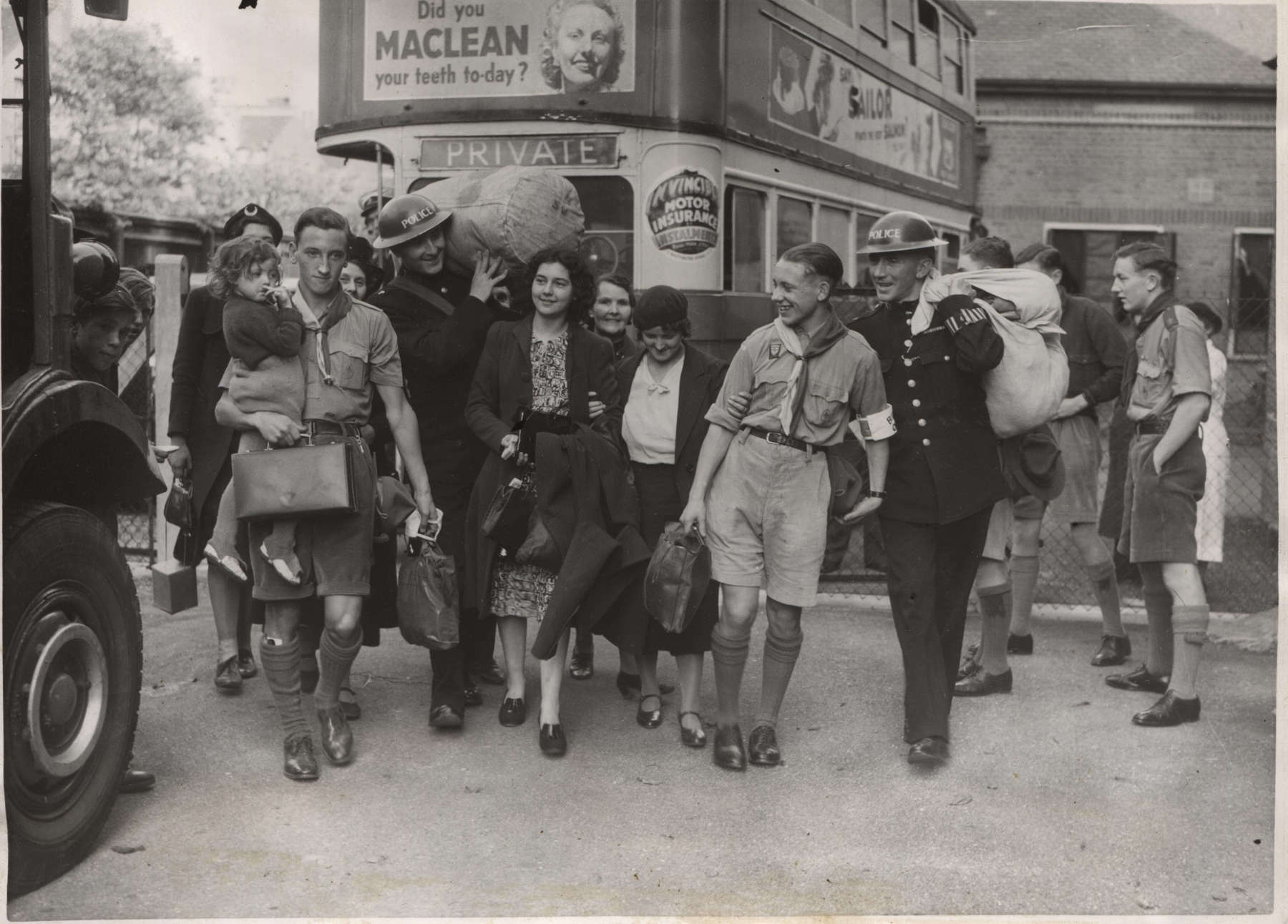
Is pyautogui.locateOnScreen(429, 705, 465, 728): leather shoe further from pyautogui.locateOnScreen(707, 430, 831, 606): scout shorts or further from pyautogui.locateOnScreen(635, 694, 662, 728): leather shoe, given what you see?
pyautogui.locateOnScreen(707, 430, 831, 606): scout shorts

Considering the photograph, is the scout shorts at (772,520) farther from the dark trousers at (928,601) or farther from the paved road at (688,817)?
the paved road at (688,817)

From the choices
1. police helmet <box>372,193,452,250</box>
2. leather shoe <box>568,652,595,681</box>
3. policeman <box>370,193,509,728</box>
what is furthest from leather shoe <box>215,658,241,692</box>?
police helmet <box>372,193,452,250</box>

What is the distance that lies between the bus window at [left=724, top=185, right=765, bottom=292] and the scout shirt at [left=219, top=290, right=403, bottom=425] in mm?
3251

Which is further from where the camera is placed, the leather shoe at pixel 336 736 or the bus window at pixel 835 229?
the bus window at pixel 835 229

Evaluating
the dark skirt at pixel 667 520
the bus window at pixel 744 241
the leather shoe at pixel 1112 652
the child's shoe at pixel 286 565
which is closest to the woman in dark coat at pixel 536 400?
the dark skirt at pixel 667 520

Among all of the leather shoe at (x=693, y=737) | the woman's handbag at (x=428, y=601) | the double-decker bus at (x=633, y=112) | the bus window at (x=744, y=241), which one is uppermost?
the double-decker bus at (x=633, y=112)

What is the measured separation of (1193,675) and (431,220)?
3213mm

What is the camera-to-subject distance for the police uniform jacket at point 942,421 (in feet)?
14.1

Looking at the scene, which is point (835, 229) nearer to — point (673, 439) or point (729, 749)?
point (673, 439)

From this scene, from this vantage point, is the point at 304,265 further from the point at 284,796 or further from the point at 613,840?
the point at 613,840

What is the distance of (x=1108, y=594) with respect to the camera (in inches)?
220

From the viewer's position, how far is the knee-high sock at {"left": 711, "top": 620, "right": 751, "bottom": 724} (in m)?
4.34

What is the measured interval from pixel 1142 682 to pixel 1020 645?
66 centimetres

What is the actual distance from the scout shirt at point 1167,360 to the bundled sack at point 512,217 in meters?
2.20
